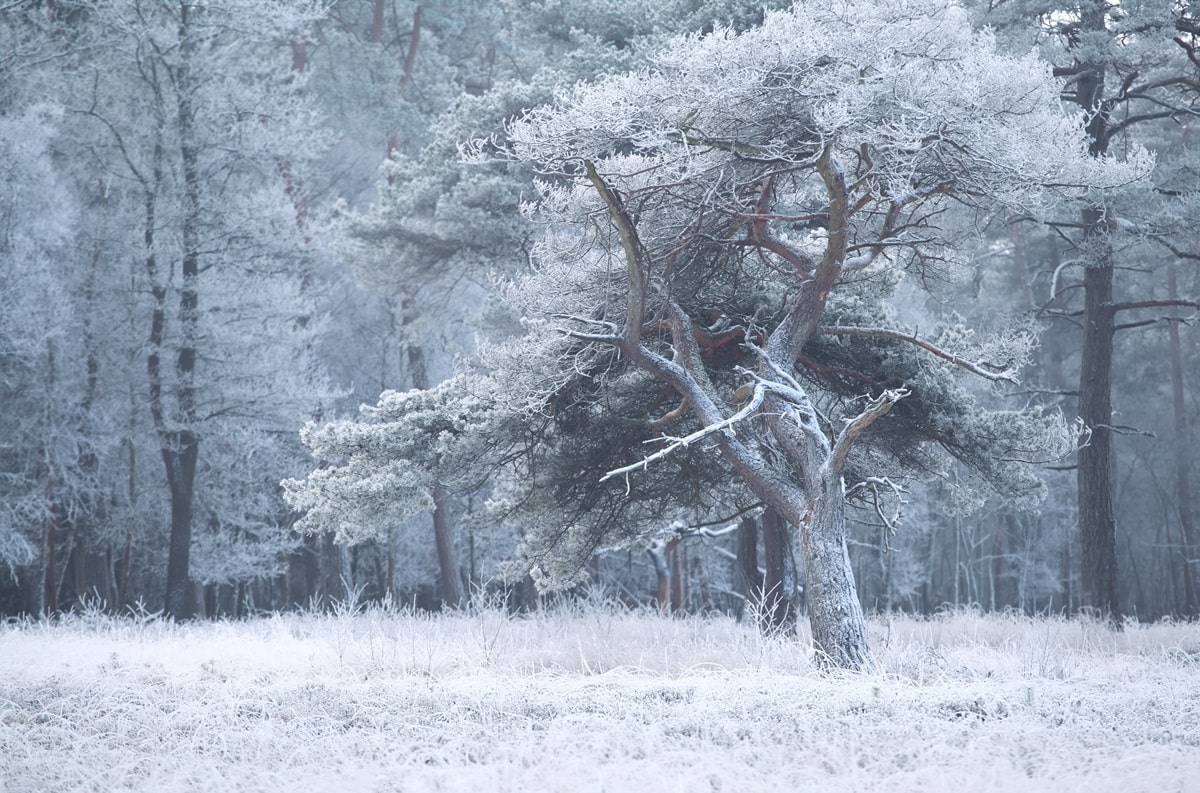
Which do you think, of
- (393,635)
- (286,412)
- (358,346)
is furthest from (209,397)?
(393,635)

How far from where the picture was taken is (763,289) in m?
12.1

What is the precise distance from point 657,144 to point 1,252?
12.7 meters

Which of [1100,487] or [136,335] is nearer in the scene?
[1100,487]

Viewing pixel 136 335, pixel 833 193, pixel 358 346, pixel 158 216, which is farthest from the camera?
pixel 358 346

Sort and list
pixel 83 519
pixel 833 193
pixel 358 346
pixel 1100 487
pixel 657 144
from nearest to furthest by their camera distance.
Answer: pixel 657 144
pixel 833 193
pixel 1100 487
pixel 83 519
pixel 358 346

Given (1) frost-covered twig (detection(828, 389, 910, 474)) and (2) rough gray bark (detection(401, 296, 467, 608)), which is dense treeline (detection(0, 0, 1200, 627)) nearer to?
(2) rough gray bark (detection(401, 296, 467, 608))

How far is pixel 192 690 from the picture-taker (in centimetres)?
778

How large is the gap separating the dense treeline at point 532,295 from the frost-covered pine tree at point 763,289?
0.06 metres

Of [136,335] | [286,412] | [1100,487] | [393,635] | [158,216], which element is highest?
[158,216]

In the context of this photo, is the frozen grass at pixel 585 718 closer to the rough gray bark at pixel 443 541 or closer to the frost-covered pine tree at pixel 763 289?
the frost-covered pine tree at pixel 763 289

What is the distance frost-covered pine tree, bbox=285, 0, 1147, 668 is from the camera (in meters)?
8.95

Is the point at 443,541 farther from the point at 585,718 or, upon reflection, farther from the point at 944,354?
the point at 585,718

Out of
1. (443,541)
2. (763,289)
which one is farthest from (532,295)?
(443,541)

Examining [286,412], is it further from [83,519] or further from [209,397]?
[83,519]
